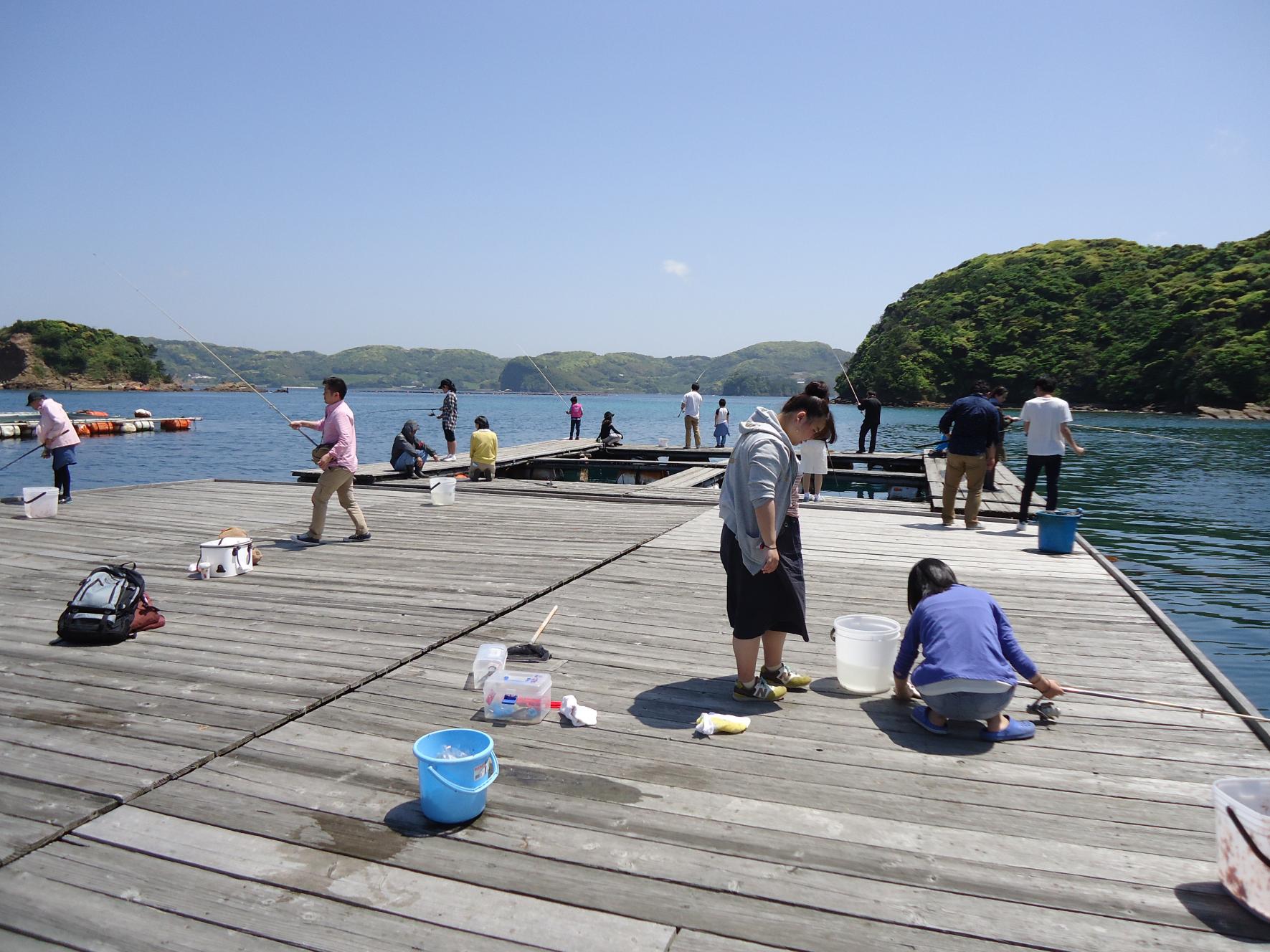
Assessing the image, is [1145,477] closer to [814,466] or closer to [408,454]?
[814,466]

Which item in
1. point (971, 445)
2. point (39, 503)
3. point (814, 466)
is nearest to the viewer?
point (971, 445)

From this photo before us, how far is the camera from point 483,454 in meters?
14.2

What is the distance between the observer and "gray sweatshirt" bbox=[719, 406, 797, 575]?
12.9ft

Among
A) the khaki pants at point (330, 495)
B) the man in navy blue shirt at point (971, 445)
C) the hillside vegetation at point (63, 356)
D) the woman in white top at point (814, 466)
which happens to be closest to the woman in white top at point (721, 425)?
the woman in white top at point (814, 466)

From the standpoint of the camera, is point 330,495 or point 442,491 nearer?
point 330,495

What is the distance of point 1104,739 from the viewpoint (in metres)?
3.86

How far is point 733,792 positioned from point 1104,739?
6.56ft

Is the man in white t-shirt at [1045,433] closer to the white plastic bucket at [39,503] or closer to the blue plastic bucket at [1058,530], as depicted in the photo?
the blue plastic bucket at [1058,530]

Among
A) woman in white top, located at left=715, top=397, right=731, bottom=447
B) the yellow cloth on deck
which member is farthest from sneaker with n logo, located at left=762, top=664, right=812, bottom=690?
woman in white top, located at left=715, top=397, right=731, bottom=447

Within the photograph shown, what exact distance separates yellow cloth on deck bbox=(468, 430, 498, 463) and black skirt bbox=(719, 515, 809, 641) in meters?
10.4

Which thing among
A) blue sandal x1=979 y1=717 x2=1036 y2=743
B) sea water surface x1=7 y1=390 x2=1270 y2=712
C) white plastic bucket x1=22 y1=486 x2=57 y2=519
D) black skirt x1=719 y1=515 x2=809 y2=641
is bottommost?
sea water surface x1=7 y1=390 x2=1270 y2=712

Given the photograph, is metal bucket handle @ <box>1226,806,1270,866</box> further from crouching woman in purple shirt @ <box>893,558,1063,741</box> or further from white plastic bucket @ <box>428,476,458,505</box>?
white plastic bucket @ <box>428,476,458,505</box>

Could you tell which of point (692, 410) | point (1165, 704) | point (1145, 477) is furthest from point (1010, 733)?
point (1145, 477)

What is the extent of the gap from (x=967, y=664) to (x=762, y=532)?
1.14 m
